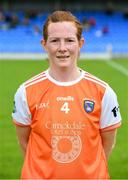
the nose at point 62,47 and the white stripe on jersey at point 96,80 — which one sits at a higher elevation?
the nose at point 62,47

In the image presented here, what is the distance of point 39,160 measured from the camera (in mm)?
3402

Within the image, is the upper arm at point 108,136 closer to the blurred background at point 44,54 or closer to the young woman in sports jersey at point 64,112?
the young woman in sports jersey at point 64,112

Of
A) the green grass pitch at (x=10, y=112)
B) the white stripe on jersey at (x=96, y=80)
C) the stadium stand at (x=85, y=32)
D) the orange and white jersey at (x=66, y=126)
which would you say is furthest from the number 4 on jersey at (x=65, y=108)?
the stadium stand at (x=85, y=32)

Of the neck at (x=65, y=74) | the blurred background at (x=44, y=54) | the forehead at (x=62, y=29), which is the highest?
the blurred background at (x=44, y=54)

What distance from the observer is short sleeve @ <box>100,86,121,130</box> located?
345 cm

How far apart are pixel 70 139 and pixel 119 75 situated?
752 inches

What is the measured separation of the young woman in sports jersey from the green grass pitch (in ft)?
15.3

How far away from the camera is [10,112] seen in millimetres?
14039

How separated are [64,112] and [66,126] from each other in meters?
0.09

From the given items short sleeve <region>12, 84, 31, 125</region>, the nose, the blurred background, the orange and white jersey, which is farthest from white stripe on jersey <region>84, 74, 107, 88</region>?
the blurred background

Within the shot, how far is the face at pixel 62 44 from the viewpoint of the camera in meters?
3.38

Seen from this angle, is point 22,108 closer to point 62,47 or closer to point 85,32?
point 62,47

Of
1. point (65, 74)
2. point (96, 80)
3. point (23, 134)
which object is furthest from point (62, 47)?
point (23, 134)

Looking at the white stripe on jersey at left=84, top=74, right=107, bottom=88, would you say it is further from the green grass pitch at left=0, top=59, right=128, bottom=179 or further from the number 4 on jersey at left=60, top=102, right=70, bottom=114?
the green grass pitch at left=0, top=59, right=128, bottom=179
